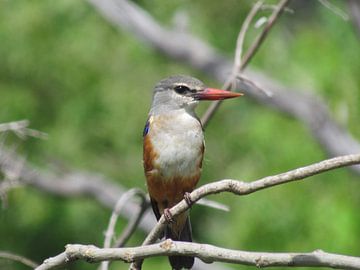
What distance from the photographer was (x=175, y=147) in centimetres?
450

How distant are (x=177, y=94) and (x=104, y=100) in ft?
15.7

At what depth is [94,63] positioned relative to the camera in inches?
380

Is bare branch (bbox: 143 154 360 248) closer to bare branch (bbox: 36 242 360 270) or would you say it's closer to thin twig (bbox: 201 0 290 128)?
bare branch (bbox: 36 242 360 270)

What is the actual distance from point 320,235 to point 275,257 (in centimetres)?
437

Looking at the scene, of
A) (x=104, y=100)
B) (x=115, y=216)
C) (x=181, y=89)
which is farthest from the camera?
(x=104, y=100)

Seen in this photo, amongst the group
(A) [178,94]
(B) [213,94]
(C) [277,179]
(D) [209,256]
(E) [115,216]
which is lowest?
(D) [209,256]

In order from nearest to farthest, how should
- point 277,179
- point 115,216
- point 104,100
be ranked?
point 277,179, point 115,216, point 104,100

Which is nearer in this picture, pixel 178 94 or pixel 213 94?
pixel 213 94

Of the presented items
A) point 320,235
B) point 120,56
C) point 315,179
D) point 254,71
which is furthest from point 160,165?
Answer: point 120,56

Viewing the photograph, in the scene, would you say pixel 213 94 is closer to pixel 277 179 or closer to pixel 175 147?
pixel 175 147

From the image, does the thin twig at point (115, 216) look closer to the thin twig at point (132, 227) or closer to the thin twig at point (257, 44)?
the thin twig at point (132, 227)

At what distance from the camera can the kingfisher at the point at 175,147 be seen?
14.6 ft

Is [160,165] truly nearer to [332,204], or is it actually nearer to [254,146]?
[332,204]

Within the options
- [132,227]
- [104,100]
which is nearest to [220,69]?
[104,100]
